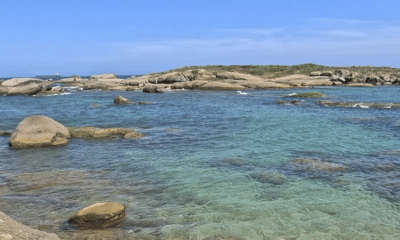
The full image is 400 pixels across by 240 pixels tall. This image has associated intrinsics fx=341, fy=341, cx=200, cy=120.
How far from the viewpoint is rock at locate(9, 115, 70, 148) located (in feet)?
55.1

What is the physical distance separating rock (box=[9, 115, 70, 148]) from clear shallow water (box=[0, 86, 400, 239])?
0.68m

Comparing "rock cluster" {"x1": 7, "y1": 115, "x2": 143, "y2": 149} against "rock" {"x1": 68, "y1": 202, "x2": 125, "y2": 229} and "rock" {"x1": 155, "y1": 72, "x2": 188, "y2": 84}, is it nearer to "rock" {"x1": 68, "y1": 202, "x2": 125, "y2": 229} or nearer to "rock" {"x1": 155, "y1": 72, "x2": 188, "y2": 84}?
"rock" {"x1": 68, "y1": 202, "x2": 125, "y2": 229}

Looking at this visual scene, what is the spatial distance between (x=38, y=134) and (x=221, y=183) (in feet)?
35.9

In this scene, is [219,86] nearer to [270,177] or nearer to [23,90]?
[23,90]

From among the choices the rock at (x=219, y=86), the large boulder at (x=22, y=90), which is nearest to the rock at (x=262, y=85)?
the rock at (x=219, y=86)

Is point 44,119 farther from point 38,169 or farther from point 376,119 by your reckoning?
point 376,119

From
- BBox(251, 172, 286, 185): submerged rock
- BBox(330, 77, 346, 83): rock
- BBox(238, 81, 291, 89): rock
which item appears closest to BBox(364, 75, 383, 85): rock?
BBox(330, 77, 346, 83): rock

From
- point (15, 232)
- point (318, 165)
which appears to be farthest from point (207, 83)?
point (15, 232)

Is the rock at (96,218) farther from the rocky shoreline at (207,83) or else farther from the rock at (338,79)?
the rock at (338,79)

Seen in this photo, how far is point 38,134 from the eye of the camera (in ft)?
56.7

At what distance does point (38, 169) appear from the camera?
13062mm

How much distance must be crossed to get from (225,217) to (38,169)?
27.0ft

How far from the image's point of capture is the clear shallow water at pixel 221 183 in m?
8.11

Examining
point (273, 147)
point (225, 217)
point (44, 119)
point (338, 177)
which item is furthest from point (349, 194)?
point (44, 119)
